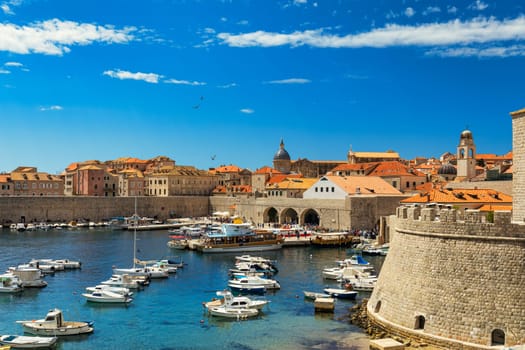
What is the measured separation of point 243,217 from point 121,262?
35557mm

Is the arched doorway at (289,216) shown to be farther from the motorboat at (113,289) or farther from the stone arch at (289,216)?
the motorboat at (113,289)

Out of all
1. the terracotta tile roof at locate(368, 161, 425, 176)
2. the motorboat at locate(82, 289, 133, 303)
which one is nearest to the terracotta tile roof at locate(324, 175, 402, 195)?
the terracotta tile roof at locate(368, 161, 425, 176)

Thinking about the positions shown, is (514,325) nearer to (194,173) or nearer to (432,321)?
(432,321)

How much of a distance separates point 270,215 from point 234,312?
48422 mm

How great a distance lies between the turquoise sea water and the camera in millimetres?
22312

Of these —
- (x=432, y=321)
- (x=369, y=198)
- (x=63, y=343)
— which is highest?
(x=369, y=198)

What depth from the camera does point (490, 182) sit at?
182 feet

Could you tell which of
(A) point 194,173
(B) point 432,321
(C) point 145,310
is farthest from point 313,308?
(A) point 194,173

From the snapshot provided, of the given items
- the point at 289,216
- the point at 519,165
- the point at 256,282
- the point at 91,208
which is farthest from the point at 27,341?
the point at 91,208

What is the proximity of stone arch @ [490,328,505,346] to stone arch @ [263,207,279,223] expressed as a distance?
185 feet

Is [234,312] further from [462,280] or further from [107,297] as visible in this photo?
[462,280]

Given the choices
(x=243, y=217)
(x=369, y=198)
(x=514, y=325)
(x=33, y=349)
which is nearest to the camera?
(x=514, y=325)

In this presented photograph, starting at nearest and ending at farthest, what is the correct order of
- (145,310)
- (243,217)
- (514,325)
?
(514,325)
(145,310)
(243,217)

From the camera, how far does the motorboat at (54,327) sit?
23.4 meters
